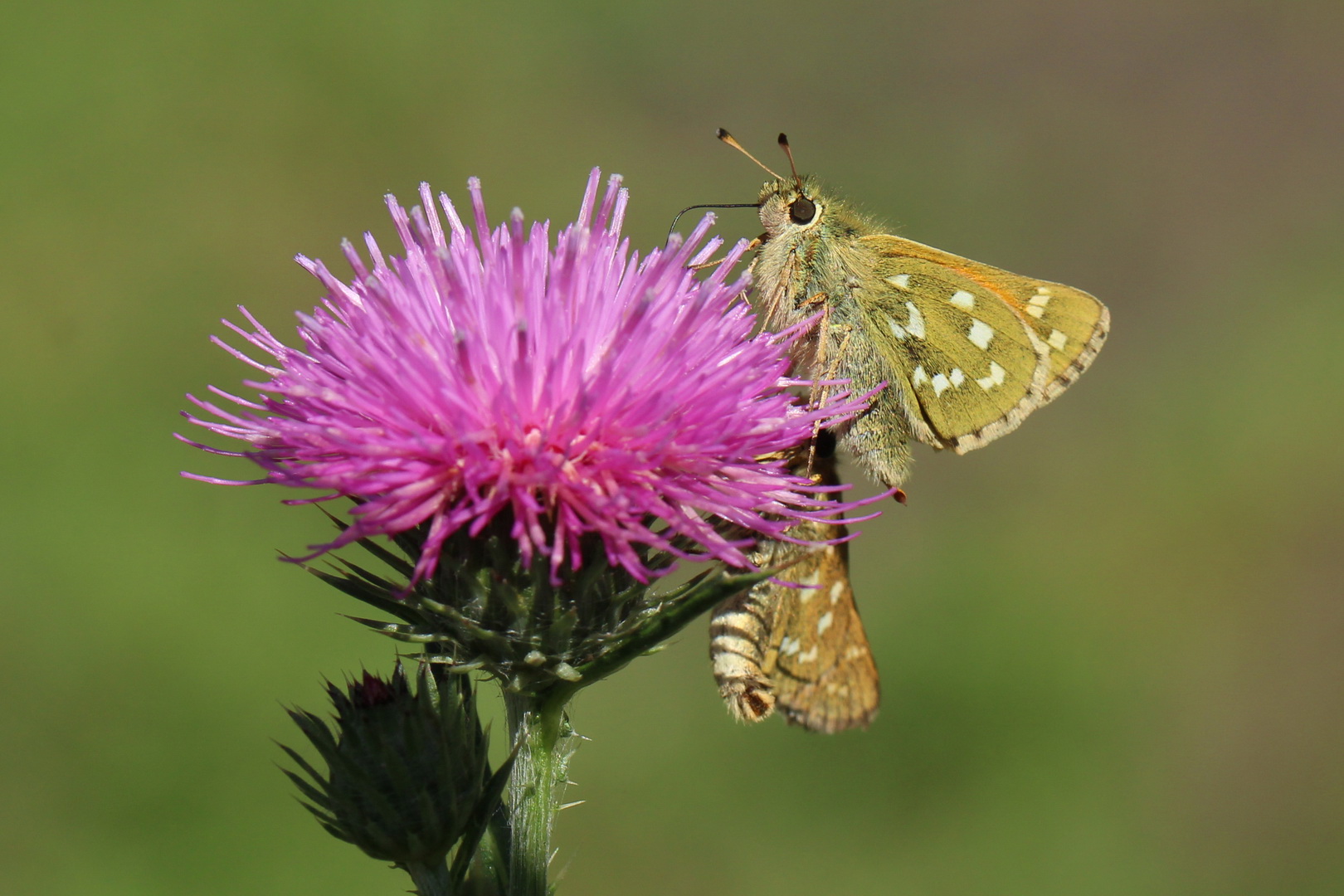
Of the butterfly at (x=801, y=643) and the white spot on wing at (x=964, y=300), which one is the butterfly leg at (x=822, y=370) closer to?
the butterfly at (x=801, y=643)

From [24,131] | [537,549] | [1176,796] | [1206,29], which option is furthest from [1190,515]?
[24,131]

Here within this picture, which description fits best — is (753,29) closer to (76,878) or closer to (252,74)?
(252,74)

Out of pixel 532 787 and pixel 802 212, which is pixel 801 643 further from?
pixel 802 212

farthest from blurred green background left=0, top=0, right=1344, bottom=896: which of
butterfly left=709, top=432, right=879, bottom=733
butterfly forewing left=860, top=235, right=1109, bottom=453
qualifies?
butterfly left=709, top=432, right=879, bottom=733

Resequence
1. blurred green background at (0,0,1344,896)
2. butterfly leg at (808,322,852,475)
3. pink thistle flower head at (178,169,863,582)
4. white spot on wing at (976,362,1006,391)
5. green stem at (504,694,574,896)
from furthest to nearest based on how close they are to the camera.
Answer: blurred green background at (0,0,1344,896), white spot on wing at (976,362,1006,391), butterfly leg at (808,322,852,475), green stem at (504,694,574,896), pink thistle flower head at (178,169,863,582)

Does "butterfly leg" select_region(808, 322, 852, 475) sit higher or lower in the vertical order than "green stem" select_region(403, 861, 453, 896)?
higher

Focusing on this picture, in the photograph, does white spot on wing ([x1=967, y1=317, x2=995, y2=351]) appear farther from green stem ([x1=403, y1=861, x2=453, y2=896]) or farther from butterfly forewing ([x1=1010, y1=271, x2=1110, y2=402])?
green stem ([x1=403, y1=861, x2=453, y2=896])
